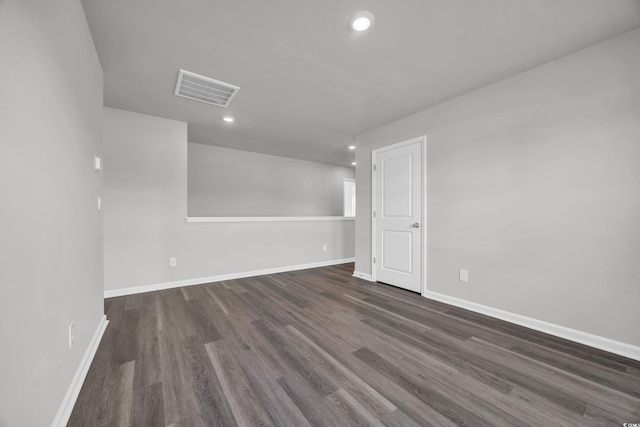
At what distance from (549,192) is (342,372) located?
231cm

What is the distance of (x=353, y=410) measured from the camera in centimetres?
130

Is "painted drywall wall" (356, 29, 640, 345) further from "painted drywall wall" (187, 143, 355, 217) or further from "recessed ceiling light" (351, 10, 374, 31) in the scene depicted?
"painted drywall wall" (187, 143, 355, 217)

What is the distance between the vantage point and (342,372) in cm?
161

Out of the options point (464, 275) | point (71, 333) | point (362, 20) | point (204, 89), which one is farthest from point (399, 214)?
point (71, 333)

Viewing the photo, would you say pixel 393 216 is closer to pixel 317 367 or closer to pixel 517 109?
pixel 517 109

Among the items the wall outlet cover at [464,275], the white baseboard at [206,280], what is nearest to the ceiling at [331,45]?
the wall outlet cover at [464,275]

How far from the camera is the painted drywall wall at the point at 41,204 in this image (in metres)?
0.81

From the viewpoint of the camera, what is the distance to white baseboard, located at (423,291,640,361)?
72.3 inches

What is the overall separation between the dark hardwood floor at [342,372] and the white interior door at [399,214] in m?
0.78

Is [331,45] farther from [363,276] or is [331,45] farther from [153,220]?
[363,276]

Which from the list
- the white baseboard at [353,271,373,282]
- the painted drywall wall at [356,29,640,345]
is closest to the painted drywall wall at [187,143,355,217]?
the white baseboard at [353,271,373,282]

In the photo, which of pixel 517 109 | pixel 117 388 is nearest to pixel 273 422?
pixel 117 388

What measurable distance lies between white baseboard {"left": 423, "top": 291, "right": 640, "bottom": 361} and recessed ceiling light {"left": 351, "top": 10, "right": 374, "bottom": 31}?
9.23 ft

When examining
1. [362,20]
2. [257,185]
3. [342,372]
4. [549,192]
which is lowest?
[342,372]
